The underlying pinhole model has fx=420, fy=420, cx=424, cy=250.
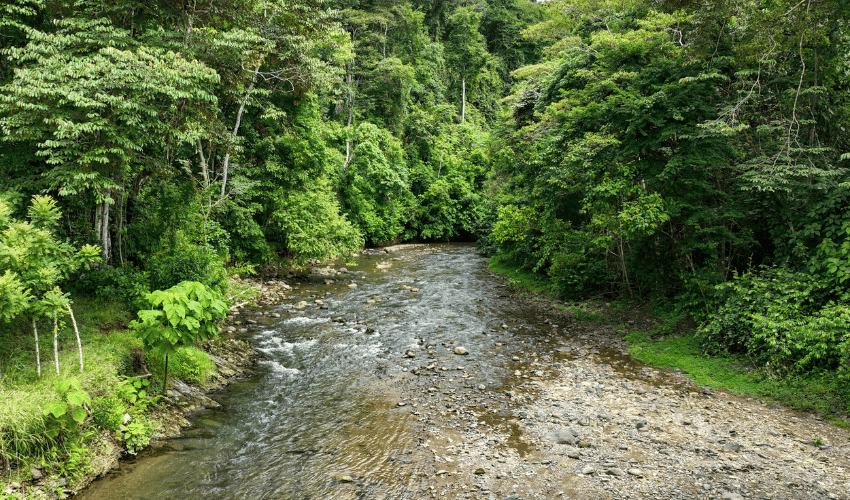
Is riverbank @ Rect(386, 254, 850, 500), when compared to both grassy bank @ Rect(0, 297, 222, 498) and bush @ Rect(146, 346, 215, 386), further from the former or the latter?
grassy bank @ Rect(0, 297, 222, 498)

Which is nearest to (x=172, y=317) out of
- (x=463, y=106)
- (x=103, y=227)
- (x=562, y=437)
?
(x=103, y=227)

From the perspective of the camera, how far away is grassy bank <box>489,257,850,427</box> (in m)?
6.94

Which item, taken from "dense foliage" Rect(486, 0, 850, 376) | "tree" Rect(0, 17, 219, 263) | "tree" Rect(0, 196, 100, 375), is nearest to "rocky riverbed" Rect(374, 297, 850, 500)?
"dense foliage" Rect(486, 0, 850, 376)

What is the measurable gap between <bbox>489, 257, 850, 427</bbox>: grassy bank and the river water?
348 cm

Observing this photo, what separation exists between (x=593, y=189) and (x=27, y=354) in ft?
38.9

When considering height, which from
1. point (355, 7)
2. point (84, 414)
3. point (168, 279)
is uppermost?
point (355, 7)

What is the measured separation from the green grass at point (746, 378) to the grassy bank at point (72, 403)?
10.1m

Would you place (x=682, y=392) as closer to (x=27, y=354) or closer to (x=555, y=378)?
(x=555, y=378)

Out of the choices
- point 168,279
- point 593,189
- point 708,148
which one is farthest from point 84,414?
point 708,148

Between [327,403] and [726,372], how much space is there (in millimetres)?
7982

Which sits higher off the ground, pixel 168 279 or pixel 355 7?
pixel 355 7

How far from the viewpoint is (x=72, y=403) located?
5297 millimetres

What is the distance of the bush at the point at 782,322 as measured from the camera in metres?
7.13

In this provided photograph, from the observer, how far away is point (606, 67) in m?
11.4
